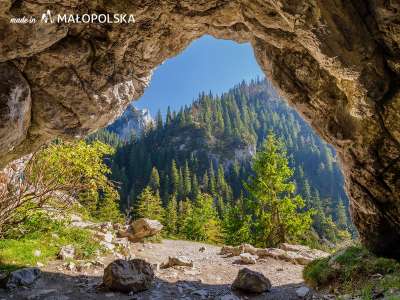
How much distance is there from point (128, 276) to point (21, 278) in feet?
11.4

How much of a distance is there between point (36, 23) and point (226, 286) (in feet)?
35.4

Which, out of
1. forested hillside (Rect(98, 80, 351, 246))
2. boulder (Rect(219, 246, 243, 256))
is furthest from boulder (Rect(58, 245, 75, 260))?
forested hillside (Rect(98, 80, 351, 246))

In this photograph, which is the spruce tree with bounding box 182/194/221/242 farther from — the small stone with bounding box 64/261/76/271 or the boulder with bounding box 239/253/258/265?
the small stone with bounding box 64/261/76/271

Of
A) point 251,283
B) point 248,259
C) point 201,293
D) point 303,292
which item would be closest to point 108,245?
point 201,293

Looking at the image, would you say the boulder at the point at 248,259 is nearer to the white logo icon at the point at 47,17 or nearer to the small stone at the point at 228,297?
the small stone at the point at 228,297

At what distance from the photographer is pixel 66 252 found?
13312 millimetres

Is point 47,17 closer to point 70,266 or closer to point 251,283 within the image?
point 70,266

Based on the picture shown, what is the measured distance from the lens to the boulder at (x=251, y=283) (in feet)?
34.5

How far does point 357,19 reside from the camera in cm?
767

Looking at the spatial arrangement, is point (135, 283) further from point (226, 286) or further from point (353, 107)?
point (353, 107)

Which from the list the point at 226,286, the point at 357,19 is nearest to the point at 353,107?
the point at 357,19

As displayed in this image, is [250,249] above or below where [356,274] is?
below

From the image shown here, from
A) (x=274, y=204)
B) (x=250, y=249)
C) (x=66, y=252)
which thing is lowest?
(x=250, y=249)

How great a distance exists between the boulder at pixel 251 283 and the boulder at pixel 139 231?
37.6 ft
